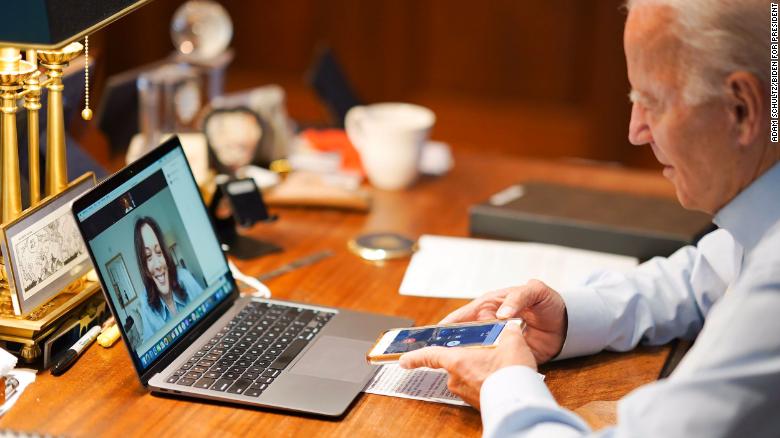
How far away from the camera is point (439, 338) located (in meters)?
1.35

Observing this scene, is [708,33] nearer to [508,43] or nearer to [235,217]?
[235,217]

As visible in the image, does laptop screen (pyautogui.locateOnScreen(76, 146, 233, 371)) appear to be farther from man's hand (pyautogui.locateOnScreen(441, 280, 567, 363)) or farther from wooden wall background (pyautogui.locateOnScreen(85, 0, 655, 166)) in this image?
wooden wall background (pyautogui.locateOnScreen(85, 0, 655, 166))

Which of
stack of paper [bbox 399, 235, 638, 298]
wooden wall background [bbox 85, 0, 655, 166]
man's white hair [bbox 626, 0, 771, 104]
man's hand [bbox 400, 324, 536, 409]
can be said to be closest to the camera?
man's white hair [bbox 626, 0, 771, 104]

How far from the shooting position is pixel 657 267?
1.62 m

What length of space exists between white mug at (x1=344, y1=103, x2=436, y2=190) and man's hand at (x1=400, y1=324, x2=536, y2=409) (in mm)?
934

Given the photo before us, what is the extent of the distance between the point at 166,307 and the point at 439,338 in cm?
38

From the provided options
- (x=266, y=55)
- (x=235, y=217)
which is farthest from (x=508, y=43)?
(x=235, y=217)

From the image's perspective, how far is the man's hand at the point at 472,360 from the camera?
1.25 metres

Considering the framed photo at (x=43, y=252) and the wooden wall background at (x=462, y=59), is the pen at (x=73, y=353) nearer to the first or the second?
the framed photo at (x=43, y=252)

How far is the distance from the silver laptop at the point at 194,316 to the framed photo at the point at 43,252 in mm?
114

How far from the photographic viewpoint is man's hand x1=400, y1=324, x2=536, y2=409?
49.4 inches

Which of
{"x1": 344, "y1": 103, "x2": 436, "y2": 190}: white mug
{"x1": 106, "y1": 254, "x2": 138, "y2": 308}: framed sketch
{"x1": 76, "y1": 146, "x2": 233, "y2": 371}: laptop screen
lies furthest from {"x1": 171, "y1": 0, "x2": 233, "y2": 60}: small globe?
{"x1": 106, "y1": 254, "x2": 138, "y2": 308}: framed sketch

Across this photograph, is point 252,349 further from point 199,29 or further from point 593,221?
point 199,29

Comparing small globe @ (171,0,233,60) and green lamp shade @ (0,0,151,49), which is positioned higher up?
green lamp shade @ (0,0,151,49)
